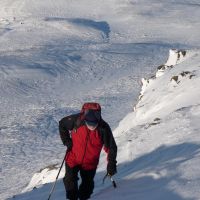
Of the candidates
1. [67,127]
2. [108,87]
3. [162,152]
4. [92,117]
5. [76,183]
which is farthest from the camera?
[108,87]

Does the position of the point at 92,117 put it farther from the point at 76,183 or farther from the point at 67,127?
the point at 76,183

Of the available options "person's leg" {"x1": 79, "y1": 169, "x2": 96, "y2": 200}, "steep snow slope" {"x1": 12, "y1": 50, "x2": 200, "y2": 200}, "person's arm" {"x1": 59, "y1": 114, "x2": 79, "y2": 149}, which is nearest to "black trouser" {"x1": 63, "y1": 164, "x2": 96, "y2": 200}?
"person's leg" {"x1": 79, "y1": 169, "x2": 96, "y2": 200}

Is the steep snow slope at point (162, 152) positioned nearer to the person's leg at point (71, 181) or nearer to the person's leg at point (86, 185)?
the person's leg at point (86, 185)

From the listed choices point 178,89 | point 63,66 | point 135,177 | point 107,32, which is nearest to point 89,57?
point 63,66

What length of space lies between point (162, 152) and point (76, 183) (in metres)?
3.28

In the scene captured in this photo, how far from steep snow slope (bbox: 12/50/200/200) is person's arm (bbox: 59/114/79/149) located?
85 cm

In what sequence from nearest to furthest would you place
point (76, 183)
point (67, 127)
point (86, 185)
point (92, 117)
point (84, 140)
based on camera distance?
point (92, 117), point (84, 140), point (67, 127), point (76, 183), point (86, 185)

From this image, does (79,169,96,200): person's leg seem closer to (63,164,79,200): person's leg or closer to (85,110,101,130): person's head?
(63,164,79,200): person's leg

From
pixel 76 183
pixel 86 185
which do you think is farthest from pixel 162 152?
pixel 76 183

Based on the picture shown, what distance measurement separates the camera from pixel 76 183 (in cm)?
819

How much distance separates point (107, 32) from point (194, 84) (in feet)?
197

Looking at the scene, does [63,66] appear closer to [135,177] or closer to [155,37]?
[155,37]

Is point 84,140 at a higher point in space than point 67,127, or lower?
lower

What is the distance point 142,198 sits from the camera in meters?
7.61
